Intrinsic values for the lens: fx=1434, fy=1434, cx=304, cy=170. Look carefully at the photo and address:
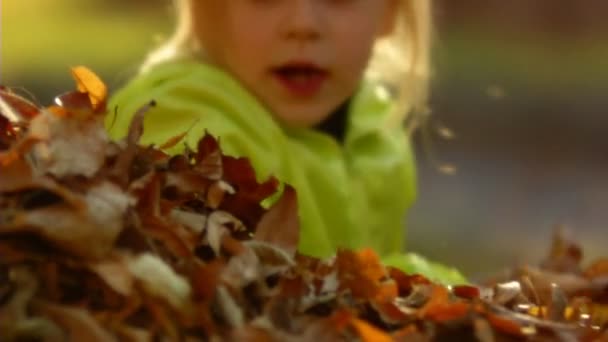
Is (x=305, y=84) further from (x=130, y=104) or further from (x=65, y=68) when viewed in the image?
(x=65, y=68)

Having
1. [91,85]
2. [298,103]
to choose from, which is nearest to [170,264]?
[91,85]

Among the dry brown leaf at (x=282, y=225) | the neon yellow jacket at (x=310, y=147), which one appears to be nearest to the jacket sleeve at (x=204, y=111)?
the neon yellow jacket at (x=310, y=147)

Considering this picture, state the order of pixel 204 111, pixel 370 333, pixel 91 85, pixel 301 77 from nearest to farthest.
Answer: pixel 370 333
pixel 91 85
pixel 204 111
pixel 301 77

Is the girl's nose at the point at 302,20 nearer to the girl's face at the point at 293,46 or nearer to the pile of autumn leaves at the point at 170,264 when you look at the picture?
the girl's face at the point at 293,46

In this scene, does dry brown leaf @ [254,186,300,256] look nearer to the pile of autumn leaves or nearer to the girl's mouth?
the pile of autumn leaves

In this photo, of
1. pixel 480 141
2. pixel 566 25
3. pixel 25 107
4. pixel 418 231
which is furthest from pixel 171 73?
pixel 566 25

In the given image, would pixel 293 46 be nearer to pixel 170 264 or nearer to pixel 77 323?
pixel 170 264
